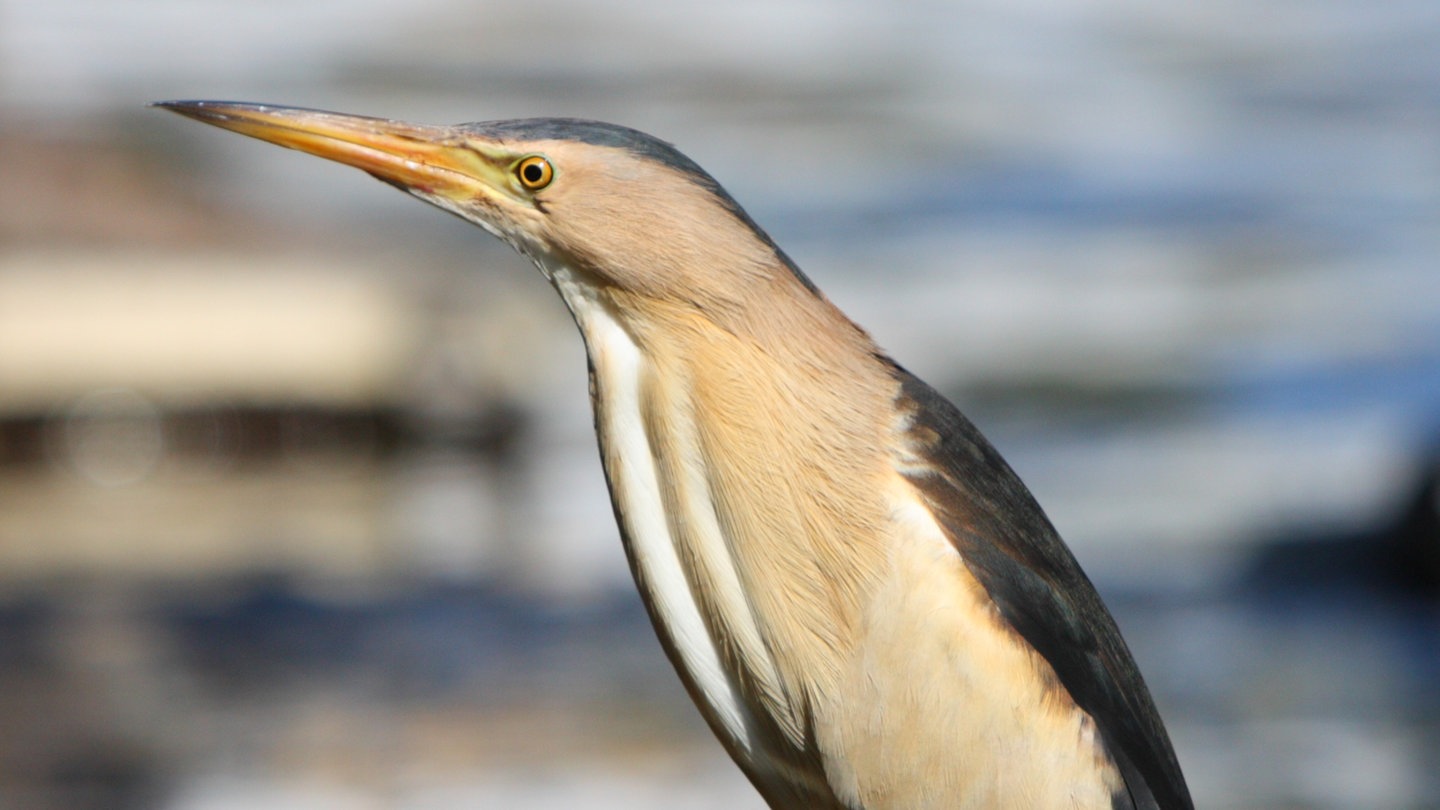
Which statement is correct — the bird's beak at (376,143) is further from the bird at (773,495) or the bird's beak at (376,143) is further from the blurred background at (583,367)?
the blurred background at (583,367)

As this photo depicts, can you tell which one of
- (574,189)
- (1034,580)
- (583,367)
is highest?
(583,367)

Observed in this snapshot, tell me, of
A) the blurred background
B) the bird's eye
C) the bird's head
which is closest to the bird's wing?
the bird's head

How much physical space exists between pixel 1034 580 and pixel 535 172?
496mm

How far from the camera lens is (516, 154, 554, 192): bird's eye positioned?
1.20 meters

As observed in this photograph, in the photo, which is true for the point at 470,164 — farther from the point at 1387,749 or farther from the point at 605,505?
the point at 605,505

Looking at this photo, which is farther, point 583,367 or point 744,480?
point 583,367

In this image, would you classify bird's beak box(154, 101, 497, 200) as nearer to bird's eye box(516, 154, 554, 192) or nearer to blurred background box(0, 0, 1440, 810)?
bird's eye box(516, 154, 554, 192)

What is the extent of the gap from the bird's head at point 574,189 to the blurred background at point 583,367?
286 centimetres

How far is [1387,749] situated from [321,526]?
3.93 meters

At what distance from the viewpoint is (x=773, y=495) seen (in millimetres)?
1203

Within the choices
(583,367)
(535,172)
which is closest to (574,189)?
(535,172)

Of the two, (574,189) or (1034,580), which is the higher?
(574,189)

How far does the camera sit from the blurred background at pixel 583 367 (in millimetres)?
4465

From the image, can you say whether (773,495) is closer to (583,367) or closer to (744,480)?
(744,480)
